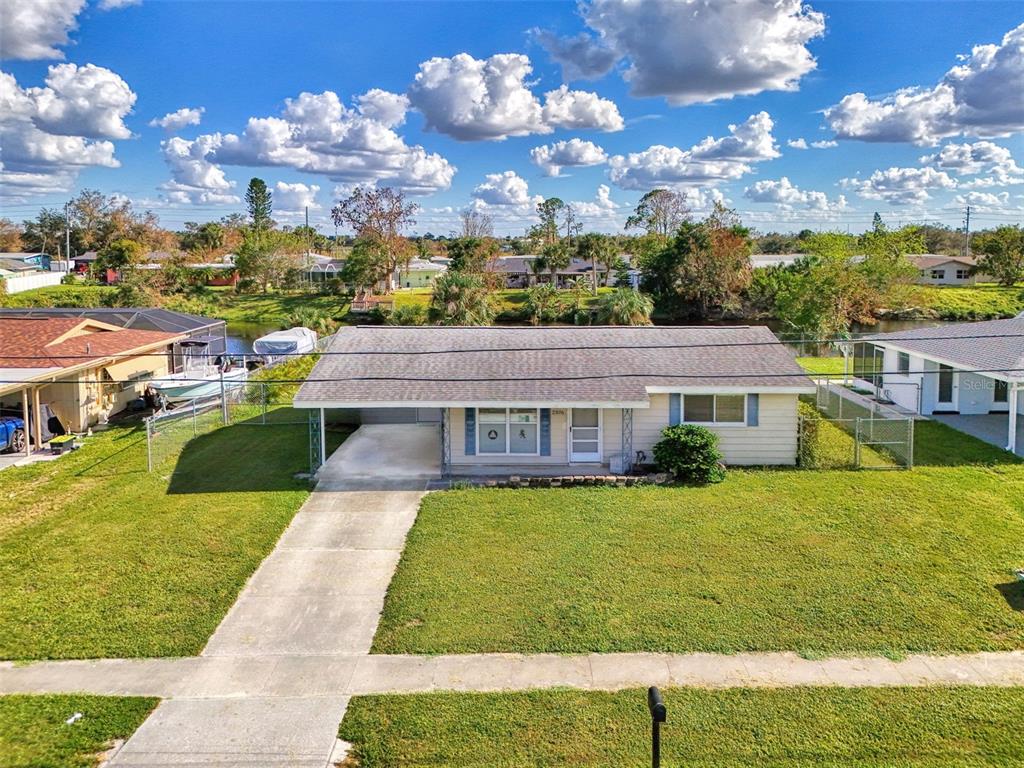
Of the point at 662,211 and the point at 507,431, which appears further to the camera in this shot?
the point at 662,211

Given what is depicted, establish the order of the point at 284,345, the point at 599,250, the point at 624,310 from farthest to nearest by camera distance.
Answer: the point at 599,250
the point at 624,310
the point at 284,345

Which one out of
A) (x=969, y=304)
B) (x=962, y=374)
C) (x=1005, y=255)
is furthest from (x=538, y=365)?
(x=1005, y=255)

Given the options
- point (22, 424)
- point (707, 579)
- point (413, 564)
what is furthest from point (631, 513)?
point (22, 424)

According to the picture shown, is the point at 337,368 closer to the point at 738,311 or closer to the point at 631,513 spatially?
the point at 631,513

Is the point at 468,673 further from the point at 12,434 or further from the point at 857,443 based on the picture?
the point at 12,434

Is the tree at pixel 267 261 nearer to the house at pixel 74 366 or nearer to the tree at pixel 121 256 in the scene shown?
the tree at pixel 121 256

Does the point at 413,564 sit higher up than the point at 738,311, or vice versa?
the point at 738,311
